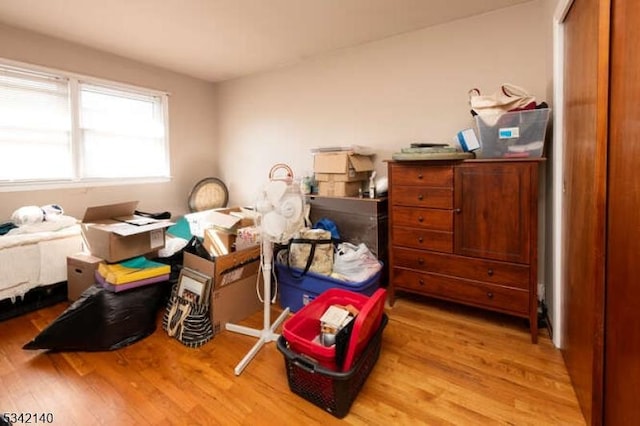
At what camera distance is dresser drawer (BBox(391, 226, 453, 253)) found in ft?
7.54

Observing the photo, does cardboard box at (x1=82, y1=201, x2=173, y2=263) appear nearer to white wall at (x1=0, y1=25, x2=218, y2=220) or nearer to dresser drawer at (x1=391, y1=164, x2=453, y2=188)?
white wall at (x1=0, y1=25, x2=218, y2=220)

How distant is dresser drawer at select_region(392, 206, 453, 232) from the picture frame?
1.42 metres

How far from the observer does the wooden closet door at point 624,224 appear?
1.01m

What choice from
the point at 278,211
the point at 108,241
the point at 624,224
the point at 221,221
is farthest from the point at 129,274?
the point at 624,224

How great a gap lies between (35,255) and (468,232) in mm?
3204

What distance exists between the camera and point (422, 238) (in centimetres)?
238

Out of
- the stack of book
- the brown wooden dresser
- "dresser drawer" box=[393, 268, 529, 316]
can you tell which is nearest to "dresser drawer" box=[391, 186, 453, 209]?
the brown wooden dresser

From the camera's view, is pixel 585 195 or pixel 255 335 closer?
pixel 585 195

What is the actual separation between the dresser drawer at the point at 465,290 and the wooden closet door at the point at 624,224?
0.90 meters

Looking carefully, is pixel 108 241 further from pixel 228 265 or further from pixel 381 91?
pixel 381 91

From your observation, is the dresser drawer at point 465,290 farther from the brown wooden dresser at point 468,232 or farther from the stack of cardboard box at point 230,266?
the stack of cardboard box at point 230,266

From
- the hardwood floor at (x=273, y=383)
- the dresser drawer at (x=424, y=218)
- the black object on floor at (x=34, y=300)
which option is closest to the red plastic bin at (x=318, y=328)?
the hardwood floor at (x=273, y=383)

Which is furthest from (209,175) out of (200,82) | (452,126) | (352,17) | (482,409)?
(482,409)

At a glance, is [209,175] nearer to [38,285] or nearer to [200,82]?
[200,82]
